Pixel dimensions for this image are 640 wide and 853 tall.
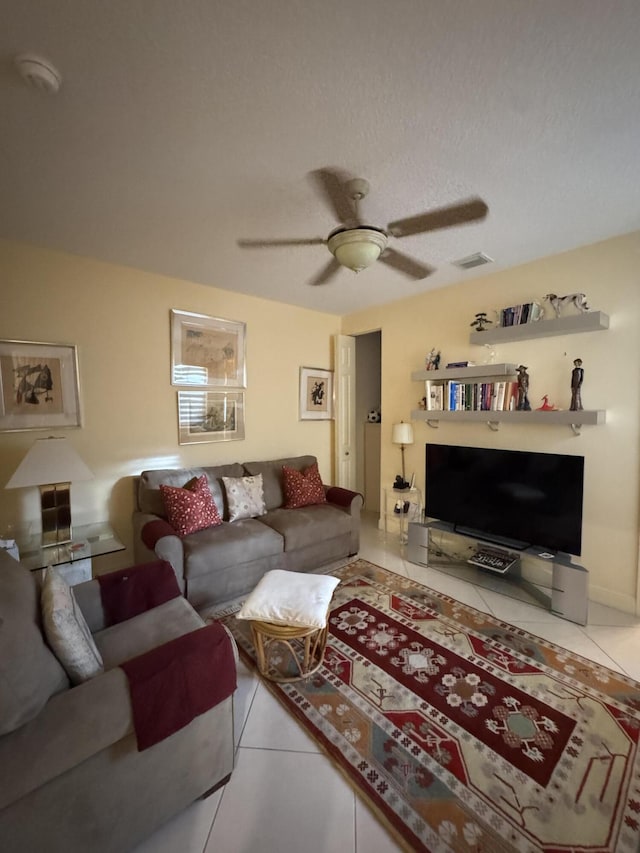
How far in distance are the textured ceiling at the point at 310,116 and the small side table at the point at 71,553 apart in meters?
2.12

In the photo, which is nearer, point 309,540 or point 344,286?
point 309,540

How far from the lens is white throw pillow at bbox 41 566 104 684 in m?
1.23

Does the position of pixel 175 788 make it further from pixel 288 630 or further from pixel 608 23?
pixel 608 23

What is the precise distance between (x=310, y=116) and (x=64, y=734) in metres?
2.30

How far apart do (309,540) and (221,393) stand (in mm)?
1722

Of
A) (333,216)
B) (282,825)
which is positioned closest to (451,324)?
(333,216)

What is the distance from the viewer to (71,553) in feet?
7.52

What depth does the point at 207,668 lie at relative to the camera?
127 centimetres

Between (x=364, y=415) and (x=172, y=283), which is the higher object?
(x=172, y=283)

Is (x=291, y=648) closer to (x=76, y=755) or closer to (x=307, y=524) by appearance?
(x=76, y=755)

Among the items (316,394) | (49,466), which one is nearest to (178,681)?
(49,466)

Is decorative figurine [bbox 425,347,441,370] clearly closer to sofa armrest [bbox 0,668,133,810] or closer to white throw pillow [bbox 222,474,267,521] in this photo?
white throw pillow [bbox 222,474,267,521]

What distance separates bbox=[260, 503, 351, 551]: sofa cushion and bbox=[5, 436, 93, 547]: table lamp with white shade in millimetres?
1452

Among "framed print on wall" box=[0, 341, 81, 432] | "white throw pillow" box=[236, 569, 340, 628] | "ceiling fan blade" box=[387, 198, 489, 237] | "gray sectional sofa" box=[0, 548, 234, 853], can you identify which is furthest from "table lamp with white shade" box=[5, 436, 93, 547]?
"ceiling fan blade" box=[387, 198, 489, 237]
